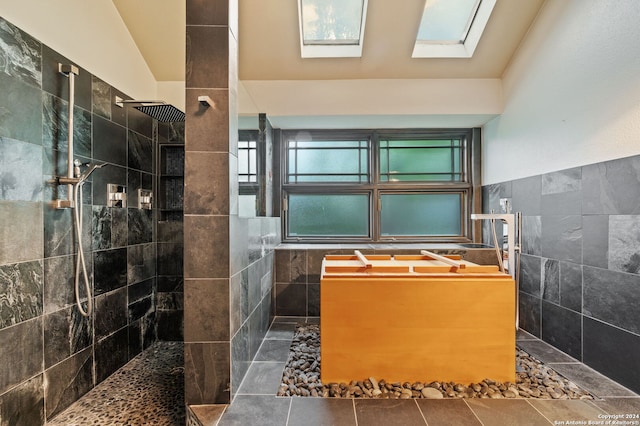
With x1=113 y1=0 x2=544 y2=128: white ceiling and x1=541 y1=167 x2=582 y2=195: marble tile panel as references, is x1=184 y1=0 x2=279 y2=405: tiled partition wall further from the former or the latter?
x1=541 y1=167 x2=582 y2=195: marble tile panel

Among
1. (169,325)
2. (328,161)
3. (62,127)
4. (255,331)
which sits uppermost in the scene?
(328,161)

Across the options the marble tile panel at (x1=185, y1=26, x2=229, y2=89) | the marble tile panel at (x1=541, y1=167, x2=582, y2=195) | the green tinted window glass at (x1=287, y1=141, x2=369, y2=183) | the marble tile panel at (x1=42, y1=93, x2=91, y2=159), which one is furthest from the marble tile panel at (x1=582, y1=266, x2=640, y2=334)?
the marble tile panel at (x1=42, y1=93, x2=91, y2=159)

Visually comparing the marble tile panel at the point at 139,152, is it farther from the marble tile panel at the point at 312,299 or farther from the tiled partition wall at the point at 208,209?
the marble tile panel at the point at 312,299

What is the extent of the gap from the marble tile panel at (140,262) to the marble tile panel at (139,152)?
62 cm

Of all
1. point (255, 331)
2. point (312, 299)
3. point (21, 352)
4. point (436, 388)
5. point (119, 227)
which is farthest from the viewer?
point (312, 299)

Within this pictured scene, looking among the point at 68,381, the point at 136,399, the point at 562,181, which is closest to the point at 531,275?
the point at 562,181

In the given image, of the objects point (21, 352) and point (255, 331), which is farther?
point (255, 331)

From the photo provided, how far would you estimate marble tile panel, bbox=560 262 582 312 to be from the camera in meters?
1.77

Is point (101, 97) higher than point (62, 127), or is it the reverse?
point (101, 97)

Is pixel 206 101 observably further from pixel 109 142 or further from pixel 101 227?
pixel 101 227

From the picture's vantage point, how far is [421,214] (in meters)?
3.13

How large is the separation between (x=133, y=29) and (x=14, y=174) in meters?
1.44

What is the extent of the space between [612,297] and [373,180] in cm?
201

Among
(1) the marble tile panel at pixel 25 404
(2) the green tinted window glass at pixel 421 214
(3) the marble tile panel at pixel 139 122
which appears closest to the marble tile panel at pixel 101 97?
(3) the marble tile panel at pixel 139 122
